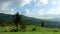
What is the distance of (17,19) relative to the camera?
7525 cm

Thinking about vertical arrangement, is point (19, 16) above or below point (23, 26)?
above

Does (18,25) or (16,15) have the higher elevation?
(16,15)

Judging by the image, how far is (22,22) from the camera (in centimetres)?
7812

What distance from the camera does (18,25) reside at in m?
78.1

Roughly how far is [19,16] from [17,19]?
78.7 inches

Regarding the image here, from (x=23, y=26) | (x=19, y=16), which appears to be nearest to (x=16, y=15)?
(x=19, y=16)

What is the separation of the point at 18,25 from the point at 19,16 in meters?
4.75

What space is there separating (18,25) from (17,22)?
317cm

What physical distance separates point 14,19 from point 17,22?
209cm

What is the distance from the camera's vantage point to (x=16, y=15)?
75.6 meters

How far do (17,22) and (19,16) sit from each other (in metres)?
3.12

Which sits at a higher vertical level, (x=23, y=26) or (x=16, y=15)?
(x=16, y=15)

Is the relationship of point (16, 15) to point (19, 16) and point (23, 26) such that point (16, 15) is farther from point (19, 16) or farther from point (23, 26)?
point (23, 26)

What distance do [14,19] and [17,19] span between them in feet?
4.87
